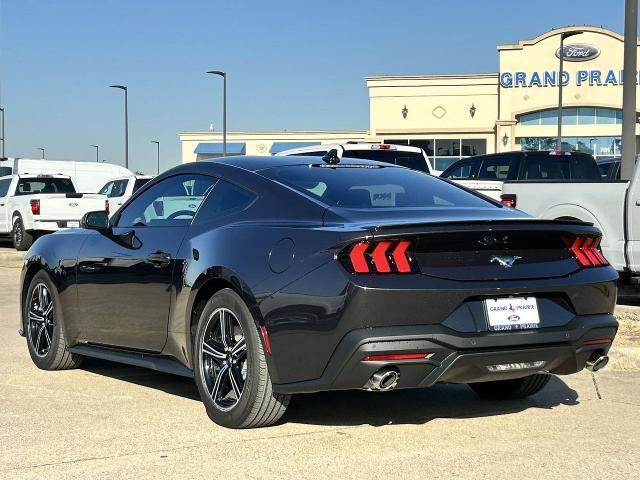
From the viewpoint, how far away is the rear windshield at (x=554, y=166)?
1563 cm

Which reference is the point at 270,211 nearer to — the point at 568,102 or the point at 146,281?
the point at 146,281

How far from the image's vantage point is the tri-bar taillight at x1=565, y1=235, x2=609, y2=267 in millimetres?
5160

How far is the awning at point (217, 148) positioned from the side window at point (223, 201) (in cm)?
6385

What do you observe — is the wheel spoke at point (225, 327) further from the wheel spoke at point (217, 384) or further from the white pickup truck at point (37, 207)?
the white pickup truck at point (37, 207)

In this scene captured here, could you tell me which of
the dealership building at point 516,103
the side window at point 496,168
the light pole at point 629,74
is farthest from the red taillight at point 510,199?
the dealership building at point 516,103

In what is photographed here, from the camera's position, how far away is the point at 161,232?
5965 mm

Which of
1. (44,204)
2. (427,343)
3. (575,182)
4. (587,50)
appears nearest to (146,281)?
(427,343)

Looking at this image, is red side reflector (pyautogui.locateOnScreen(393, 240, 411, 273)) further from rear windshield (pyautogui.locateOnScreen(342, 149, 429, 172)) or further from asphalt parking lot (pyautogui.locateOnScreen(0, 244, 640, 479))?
rear windshield (pyautogui.locateOnScreen(342, 149, 429, 172))

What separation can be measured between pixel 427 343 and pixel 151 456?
4.68ft

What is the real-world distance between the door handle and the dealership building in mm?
50778

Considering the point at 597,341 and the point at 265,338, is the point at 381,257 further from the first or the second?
the point at 597,341

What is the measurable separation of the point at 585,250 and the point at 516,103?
52.1m

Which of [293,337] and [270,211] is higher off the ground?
[270,211]

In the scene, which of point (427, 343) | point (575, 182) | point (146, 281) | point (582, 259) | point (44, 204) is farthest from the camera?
point (44, 204)
